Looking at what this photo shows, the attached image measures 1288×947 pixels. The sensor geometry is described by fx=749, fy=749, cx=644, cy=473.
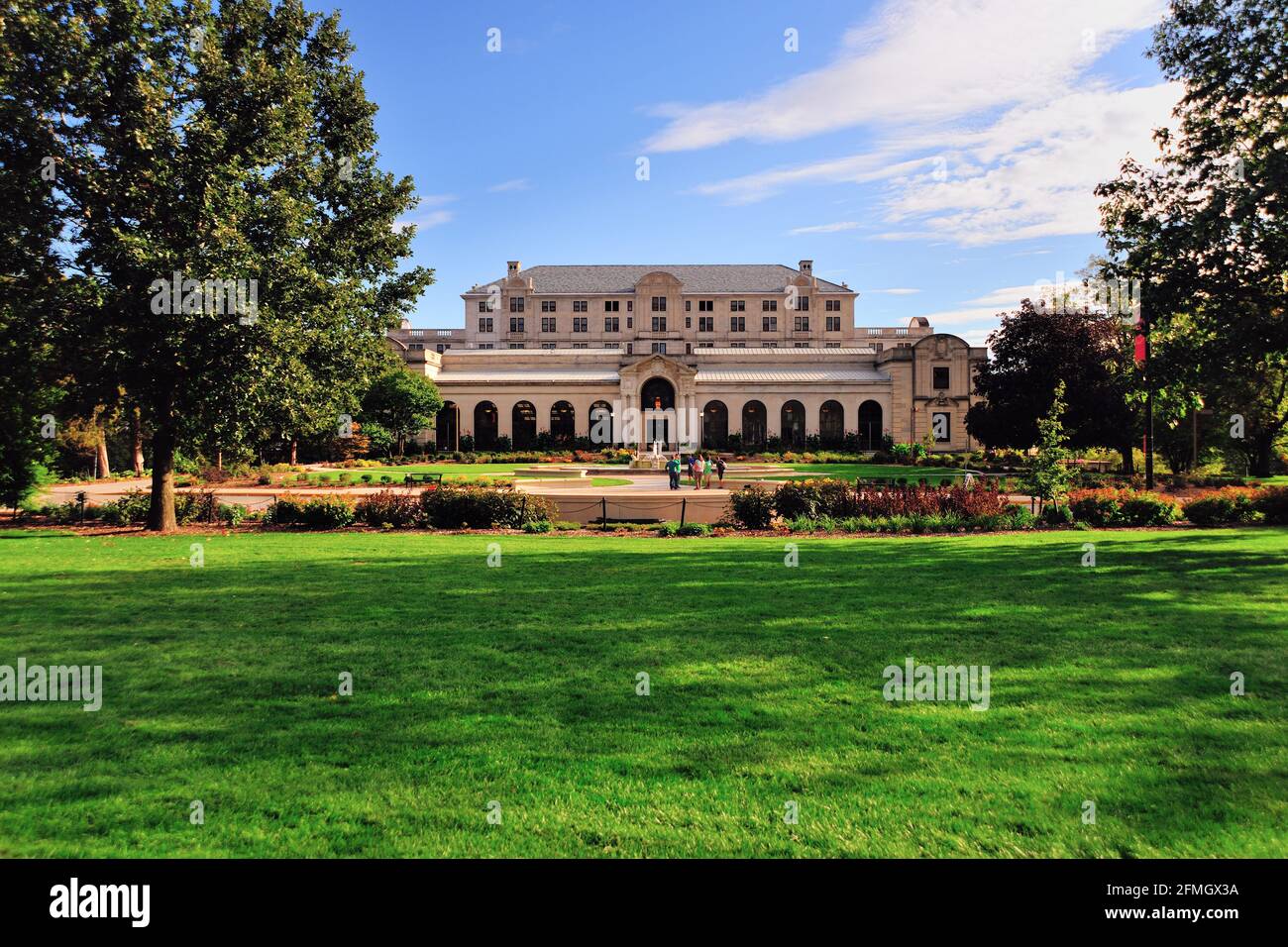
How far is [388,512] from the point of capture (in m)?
20.9

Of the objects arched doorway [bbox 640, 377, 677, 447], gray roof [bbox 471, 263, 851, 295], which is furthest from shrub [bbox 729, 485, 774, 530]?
gray roof [bbox 471, 263, 851, 295]

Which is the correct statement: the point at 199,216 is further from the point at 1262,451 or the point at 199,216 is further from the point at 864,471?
the point at 1262,451

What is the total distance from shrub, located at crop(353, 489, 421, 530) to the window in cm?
5716

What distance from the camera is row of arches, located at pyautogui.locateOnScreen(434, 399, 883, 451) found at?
69250 mm

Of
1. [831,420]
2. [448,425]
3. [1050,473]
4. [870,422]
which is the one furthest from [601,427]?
[1050,473]

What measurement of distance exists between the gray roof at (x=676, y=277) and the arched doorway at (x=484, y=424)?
2227 centimetres

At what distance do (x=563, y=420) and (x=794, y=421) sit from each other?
2170cm

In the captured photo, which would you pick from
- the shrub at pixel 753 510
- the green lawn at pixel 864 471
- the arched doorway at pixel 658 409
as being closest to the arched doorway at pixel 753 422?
the arched doorway at pixel 658 409

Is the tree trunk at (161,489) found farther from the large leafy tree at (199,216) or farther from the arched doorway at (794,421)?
the arched doorway at (794,421)

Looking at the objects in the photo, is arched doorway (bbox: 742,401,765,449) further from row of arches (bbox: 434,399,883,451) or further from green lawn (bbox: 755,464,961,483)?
green lawn (bbox: 755,464,961,483)

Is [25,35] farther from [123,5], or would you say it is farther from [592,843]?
[592,843]

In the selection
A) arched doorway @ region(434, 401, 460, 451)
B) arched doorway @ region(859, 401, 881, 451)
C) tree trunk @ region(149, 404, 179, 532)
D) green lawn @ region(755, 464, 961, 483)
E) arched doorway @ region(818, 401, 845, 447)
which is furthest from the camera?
arched doorway @ region(818, 401, 845, 447)

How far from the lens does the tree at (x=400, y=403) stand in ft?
182
